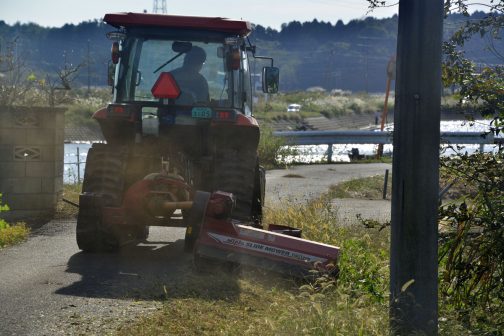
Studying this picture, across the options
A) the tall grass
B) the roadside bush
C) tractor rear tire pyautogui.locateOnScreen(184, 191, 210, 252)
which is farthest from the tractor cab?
the tall grass

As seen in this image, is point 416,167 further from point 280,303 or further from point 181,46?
point 181,46

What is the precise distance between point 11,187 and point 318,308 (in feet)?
30.6

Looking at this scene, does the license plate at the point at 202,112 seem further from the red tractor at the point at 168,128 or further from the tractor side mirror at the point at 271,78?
the tractor side mirror at the point at 271,78

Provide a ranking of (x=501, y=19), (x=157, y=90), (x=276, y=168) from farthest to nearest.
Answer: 1. (x=276, y=168)
2. (x=157, y=90)
3. (x=501, y=19)

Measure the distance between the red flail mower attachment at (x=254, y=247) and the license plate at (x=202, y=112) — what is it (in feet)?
6.55

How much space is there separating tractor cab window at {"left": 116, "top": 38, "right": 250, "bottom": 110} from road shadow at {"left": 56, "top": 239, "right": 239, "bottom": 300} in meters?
1.93

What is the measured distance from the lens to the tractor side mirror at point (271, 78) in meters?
11.5

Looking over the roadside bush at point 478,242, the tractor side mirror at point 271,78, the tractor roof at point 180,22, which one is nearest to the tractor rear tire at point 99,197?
the tractor roof at point 180,22

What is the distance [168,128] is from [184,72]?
2.53ft

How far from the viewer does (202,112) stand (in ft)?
35.4

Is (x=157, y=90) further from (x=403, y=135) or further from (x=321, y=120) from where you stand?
(x=321, y=120)

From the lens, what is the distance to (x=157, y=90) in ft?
35.6

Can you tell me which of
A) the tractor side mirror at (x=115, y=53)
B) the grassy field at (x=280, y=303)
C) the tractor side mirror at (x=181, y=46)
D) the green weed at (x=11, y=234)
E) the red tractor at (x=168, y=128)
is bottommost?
the green weed at (x=11, y=234)

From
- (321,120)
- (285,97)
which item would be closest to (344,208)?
(321,120)
